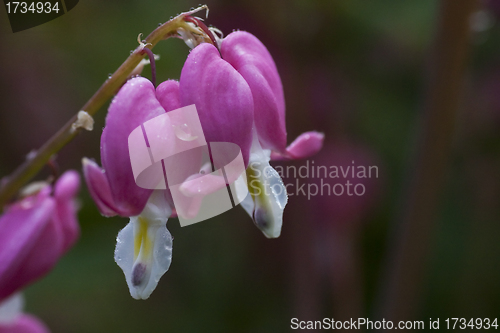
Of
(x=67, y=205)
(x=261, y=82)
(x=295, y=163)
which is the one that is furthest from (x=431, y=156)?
(x=67, y=205)

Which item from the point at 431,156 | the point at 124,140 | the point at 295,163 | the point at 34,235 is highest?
the point at 124,140

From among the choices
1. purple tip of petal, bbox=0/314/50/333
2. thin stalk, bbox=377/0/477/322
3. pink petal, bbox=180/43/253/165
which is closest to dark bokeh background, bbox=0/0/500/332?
thin stalk, bbox=377/0/477/322

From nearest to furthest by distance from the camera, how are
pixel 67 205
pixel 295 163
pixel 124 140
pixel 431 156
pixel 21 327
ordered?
pixel 124 140 → pixel 67 205 → pixel 21 327 → pixel 431 156 → pixel 295 163

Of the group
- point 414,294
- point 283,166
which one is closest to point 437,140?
point 414,294

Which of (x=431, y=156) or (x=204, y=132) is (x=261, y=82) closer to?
(x=204, y=132)

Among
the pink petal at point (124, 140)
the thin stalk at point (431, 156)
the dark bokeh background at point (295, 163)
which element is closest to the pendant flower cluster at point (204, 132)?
the pink petal at point (124, 140)

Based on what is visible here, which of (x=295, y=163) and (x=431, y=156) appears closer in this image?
(x=431, y=156)

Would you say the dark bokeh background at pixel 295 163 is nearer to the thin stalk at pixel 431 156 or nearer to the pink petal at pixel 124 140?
the thin stalk at pixel 431 156
